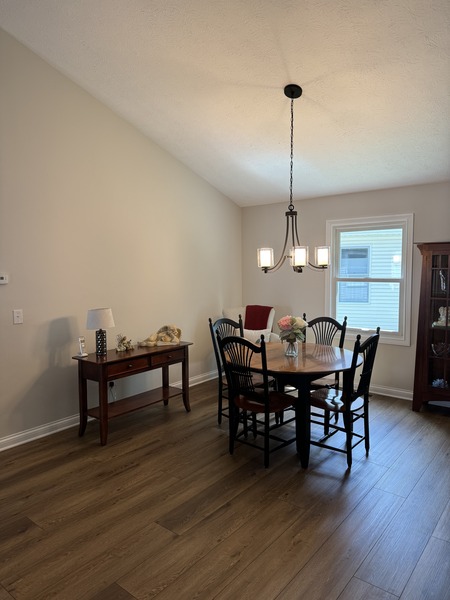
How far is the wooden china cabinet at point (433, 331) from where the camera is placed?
13.6ft

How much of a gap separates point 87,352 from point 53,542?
2.05 metres

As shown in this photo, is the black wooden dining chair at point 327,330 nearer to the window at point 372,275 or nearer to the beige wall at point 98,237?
the window at point 372,275

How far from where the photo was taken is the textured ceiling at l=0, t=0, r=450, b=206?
264 centimetres

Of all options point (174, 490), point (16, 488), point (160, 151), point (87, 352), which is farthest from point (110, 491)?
point (160, 151)

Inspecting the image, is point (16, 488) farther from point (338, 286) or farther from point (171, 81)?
point (338, 286)

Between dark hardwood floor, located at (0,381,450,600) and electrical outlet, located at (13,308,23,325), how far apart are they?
1.09 m

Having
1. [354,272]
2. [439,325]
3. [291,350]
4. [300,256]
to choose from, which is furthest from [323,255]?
[354,272]

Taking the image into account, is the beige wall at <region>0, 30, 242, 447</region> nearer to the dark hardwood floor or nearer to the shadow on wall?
the shadow on wall

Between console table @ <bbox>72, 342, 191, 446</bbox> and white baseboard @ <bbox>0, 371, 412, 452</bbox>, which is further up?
console table @ <bbox>72, 342, 191, 446</bbox>

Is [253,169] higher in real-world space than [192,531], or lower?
higher

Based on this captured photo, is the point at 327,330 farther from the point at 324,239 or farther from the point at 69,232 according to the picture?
the point at 69,232

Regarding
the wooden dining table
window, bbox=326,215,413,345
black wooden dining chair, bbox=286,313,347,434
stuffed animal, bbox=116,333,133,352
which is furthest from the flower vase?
window, bbox=326,215,413,345

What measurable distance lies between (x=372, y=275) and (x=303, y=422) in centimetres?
252

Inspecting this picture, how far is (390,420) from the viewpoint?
13.3 ft
